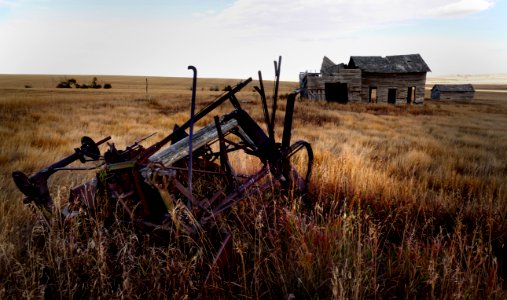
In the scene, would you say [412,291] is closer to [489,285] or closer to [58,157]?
[489,285]

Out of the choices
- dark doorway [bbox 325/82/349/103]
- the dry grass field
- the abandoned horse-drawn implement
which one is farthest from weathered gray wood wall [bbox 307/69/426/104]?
the abandoned horse-drawn implement

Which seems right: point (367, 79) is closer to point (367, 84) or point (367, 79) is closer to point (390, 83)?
point (367, 84)

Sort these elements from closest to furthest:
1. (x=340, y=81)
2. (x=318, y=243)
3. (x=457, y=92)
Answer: (x=318, y=243)
(x=340, y=81)
(x=457, y=92)

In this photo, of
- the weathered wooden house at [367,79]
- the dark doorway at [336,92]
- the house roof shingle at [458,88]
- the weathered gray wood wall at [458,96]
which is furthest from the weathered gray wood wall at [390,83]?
the weathered gray wood wall at [458,96]

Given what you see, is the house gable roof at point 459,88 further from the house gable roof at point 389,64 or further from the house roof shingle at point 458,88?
the house gable roof at point 389,64

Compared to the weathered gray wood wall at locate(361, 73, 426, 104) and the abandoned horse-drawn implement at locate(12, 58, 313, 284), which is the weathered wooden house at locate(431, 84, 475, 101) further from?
the abandoned horse-drawn implement at locate(12, 58, 313, 284)

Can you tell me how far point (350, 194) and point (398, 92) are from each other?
28.1 m

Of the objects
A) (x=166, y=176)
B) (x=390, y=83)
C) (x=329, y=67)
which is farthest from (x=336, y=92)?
(x=166, y=176)

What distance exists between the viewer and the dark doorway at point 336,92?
2836 centimetres

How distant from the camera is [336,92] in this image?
29406 millimetres

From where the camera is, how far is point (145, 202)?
7.86ft

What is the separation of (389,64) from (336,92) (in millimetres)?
5210

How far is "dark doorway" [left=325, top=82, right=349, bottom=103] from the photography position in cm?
2836

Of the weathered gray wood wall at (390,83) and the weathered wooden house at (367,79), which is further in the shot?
the weathered gray wood wall at (390,83)
